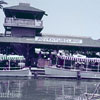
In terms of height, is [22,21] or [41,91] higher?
[22,21]

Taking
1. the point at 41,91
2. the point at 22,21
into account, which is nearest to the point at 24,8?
the point at 22,21

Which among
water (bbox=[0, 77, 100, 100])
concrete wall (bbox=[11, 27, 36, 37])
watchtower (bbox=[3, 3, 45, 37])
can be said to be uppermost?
watchtower (bbox=[3, 3, 45, 37])

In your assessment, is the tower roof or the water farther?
the tower roof

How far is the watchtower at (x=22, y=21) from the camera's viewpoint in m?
38.3

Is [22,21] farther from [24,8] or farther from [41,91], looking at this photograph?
[41,91]

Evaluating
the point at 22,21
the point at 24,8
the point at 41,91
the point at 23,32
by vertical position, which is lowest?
the point at 41,91

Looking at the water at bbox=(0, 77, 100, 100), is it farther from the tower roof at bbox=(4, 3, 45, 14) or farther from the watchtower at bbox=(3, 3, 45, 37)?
the tower roof at bbox=(4, 3, 45, 14)

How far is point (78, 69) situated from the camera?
112 feet

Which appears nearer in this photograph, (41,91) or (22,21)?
(41,91)

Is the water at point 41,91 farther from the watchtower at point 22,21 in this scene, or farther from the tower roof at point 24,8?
the tower roof at point 24,8

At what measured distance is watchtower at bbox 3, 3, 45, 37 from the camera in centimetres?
3831

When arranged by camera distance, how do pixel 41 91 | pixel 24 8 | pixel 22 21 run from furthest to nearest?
pixel 24 8
pixel 22 21
pixel 41 91

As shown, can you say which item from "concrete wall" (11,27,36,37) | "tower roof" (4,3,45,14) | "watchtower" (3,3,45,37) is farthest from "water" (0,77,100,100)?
"tower roof" (4,3,45,14)

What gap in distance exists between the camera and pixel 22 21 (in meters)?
38.8
